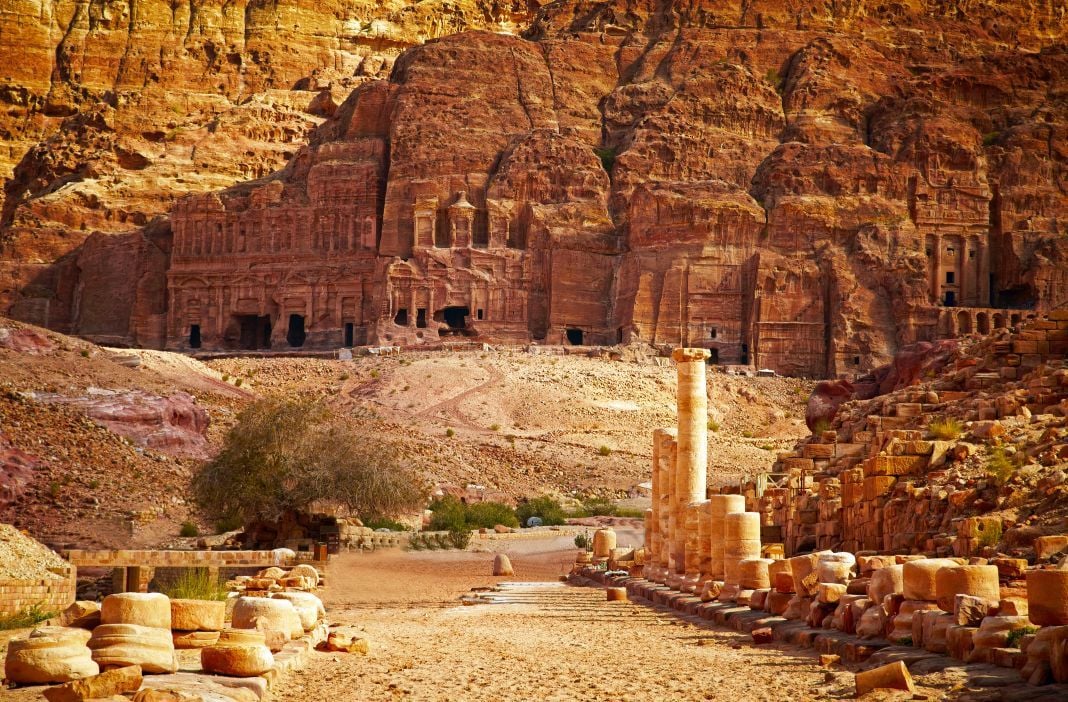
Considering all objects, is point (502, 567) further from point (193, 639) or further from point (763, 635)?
point (193, 639)

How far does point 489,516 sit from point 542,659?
114ft

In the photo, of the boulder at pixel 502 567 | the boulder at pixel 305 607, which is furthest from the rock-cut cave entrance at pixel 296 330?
the boulder at pixel 305 607

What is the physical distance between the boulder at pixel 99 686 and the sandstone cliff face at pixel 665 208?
233 ft

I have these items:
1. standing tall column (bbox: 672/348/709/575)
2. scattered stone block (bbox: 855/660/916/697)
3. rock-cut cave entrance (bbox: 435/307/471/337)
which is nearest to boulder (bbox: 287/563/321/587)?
standing tall column (bbox: 672/348/709/575)

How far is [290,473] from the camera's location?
141 ft

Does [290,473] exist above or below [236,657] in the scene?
above

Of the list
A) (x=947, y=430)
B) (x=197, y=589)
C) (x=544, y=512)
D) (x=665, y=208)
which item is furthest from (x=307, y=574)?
(x=665, y=208)

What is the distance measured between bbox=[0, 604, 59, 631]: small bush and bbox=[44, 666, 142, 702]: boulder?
8.67 meters

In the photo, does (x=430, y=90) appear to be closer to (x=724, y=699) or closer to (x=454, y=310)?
(x=454, y=310)

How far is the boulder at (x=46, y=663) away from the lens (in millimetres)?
14188

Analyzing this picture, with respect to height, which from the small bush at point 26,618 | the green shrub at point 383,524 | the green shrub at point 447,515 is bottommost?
the small bush at point 26,618

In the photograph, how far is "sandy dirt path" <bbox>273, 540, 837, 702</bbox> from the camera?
50.8 feet

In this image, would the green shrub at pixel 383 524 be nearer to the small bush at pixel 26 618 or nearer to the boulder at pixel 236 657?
the small bush at pixel 26 618

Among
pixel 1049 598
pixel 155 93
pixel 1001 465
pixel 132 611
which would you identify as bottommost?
pixel 132 611
